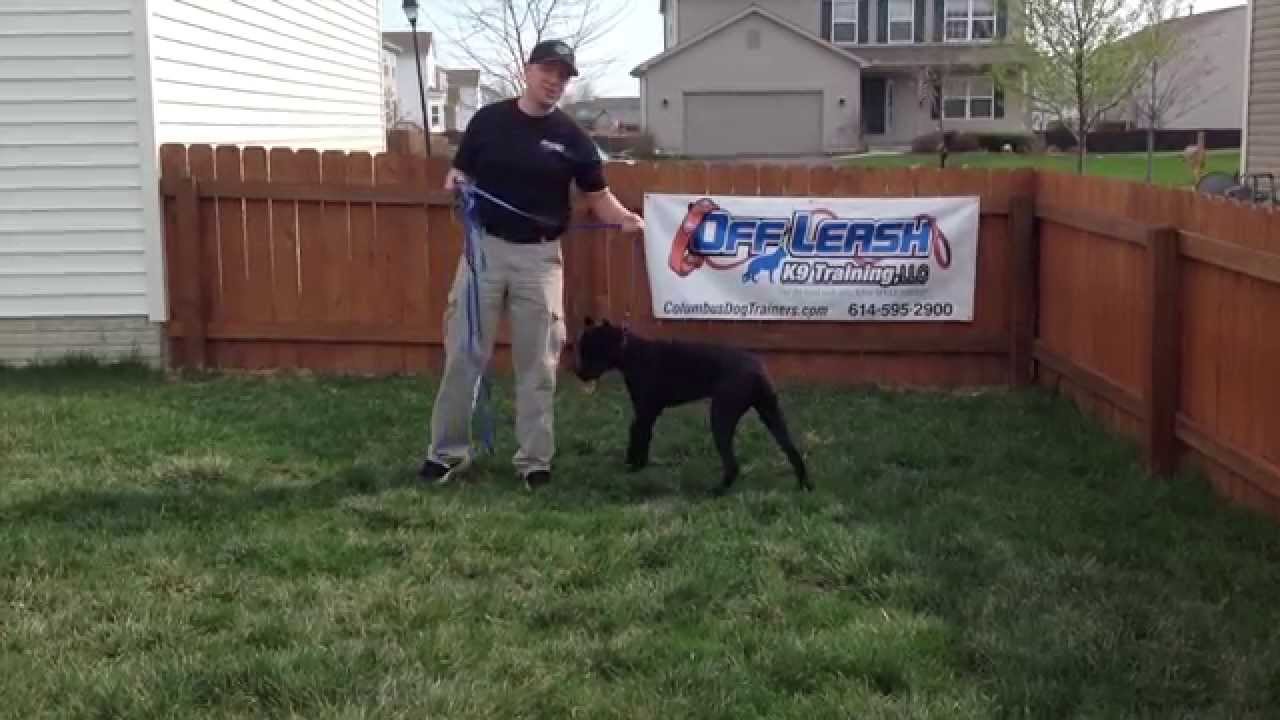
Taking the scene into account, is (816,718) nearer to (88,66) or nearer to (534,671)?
(534,671)

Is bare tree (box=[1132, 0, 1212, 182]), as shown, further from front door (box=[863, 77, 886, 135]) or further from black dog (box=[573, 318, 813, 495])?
black dog (box=[573, 318, 813, 495])

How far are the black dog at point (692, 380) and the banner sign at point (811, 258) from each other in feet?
9.02

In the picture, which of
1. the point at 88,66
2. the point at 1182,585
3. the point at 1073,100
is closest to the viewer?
the point at 1182,585

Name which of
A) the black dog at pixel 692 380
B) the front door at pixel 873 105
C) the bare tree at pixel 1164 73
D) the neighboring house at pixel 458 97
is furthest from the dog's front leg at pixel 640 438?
the neighboring house at pixel 458 97

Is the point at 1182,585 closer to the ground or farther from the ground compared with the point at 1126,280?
closer to the ground

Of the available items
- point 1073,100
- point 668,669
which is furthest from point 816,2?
point 668,669

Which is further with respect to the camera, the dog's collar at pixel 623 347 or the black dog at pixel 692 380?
the dog's collar at pixel 623 347

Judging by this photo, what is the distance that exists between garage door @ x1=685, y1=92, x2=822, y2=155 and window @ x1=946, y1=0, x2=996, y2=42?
6456mm

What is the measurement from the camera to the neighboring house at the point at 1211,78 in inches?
1746

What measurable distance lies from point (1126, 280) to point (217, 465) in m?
4.42

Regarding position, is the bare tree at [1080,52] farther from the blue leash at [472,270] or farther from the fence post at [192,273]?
the blue leash at [472,270]

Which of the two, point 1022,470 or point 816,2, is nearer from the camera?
point 1022,470

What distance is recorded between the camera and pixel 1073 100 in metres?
26.8

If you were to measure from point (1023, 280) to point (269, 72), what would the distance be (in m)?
6.33
